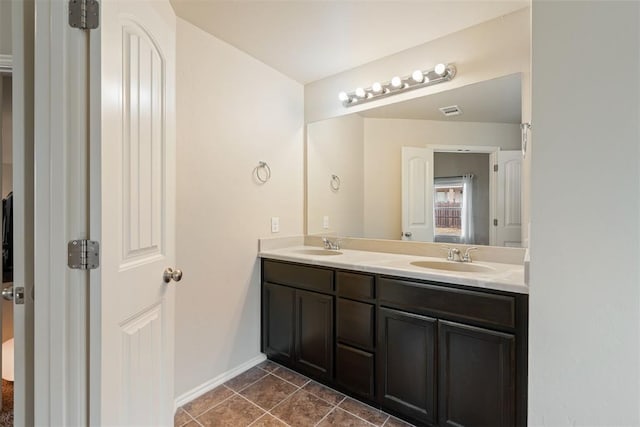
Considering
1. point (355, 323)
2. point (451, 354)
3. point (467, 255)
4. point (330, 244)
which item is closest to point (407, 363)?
point (451, 354)

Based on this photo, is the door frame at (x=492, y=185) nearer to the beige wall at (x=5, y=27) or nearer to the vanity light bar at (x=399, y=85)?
the vanity light bar at (x=399, y=85)

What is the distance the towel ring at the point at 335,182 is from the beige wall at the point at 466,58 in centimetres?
55

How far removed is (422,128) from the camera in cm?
226

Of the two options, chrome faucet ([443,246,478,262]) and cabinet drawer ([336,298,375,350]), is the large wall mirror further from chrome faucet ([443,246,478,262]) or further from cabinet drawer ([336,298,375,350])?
cabinet drawer ([336,298,375,350])

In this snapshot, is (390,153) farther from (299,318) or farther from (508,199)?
(299,318)

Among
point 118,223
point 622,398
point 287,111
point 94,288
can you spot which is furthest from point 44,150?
point 287,111

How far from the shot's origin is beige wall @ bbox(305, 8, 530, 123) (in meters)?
1.75

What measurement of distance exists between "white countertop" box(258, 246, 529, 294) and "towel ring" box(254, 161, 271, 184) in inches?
22.5

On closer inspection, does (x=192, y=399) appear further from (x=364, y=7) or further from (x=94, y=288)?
(x=364, y=7)

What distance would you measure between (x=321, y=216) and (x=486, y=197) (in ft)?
4.31

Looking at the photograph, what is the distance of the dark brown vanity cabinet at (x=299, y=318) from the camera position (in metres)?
2.01

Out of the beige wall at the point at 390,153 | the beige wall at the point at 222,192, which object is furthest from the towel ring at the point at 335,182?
the beige wall at the point at 222,192

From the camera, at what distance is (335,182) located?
8.80 ft

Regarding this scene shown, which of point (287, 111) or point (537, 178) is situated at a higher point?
point (287, 111)
